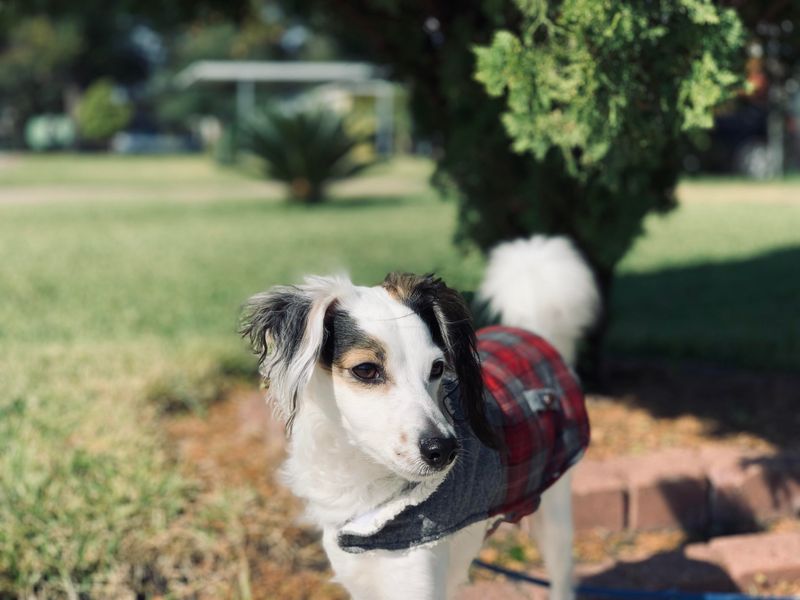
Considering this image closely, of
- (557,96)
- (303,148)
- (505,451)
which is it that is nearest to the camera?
(505,451)

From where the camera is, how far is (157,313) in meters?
7.20

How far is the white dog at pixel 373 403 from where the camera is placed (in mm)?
2059

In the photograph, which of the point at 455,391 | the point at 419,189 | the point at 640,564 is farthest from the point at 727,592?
the point at 419,189

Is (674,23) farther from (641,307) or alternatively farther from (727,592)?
(641,307)

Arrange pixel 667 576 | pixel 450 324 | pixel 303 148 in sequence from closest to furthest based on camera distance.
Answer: pixel 450 324
pixel 667 576
pixel 303 148

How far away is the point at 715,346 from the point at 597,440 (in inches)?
70.6

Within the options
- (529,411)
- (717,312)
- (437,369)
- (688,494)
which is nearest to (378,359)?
(437,369)

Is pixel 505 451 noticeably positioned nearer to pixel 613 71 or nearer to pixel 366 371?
pixel 366 371

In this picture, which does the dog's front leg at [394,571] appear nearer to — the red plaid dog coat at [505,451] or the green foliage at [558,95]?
the red plaid dog coat at [505,451]

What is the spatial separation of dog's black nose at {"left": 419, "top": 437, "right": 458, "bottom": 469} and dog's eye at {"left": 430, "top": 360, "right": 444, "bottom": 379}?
0.21 metres

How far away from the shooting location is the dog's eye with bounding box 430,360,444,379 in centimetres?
218

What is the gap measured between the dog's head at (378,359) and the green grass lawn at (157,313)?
0.29 m

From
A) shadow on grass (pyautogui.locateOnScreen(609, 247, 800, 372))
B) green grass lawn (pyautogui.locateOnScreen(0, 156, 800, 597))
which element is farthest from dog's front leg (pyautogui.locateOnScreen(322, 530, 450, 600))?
shadow on grass (pyautogui.locateOnScreen(609, 247, 800, 372))

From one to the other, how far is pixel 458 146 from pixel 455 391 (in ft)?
8.36
